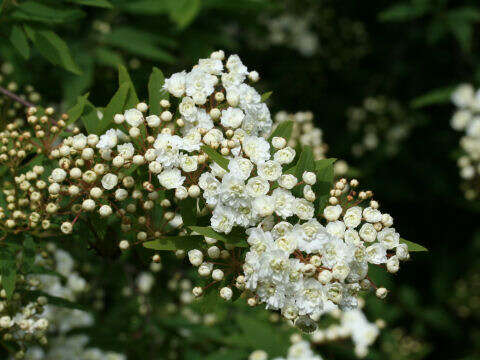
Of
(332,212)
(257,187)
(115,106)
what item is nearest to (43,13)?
(115,106)

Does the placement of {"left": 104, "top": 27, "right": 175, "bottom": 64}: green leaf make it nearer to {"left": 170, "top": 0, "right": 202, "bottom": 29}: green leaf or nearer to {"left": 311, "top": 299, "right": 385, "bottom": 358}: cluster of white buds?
{"left": 170, "top": 0, "right": 202, "bottom": 29}: green leaf

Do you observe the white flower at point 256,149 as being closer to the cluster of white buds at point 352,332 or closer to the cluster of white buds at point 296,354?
the cluster of white buds at point 296,354

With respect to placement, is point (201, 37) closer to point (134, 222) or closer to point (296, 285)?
point (134, 222)

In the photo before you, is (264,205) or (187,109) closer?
(264,205)

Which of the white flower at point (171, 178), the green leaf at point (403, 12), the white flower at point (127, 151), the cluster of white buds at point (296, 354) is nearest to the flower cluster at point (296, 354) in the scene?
the cluster of white buds at point (296, 354)

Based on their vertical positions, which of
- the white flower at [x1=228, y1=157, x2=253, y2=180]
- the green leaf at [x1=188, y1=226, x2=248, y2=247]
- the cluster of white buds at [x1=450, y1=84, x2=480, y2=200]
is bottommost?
the green leaf at [x1=188, y1=226, x2=248, y2=247]

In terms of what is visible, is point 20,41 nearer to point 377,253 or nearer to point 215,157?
point 215,157

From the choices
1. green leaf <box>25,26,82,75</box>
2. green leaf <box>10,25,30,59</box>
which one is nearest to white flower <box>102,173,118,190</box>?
green leaf <box>25,26,82,75</box>
